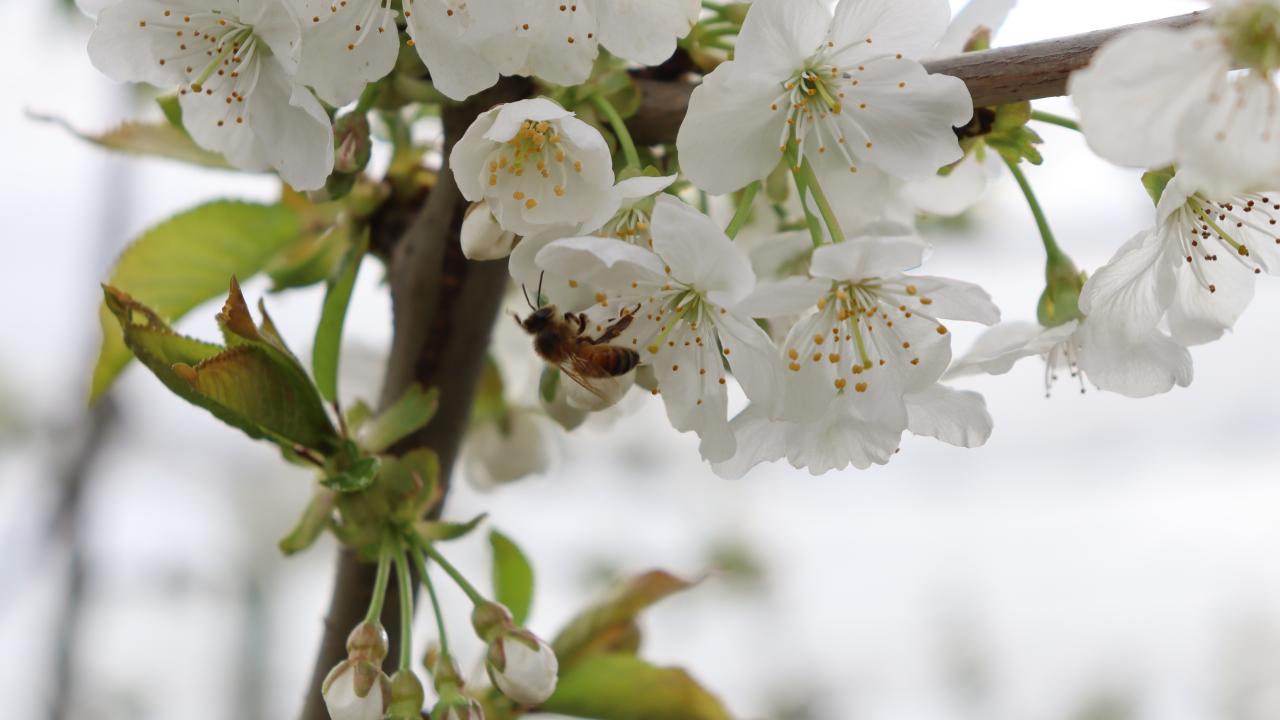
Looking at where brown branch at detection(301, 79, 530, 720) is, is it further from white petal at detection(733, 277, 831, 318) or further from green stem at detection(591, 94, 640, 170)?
white petal at detection(733, 277, 831, 318)

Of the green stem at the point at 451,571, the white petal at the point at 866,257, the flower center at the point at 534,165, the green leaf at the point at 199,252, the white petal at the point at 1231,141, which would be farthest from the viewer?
the green leaf at the point at 199,252

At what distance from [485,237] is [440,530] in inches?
9.3

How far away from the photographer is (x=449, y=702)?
74cm

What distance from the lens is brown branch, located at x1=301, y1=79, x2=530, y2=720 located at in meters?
0.82

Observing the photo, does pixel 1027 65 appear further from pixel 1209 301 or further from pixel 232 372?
pixel 232 372

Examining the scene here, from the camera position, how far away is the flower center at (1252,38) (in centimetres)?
49

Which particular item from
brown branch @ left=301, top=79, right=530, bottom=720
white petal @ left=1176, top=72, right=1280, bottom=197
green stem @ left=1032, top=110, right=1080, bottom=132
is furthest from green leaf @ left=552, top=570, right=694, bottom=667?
white petal @ left=1176, top=72, right=1280, bottom=197

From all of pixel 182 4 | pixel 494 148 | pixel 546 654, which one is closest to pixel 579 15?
pixel 494 148

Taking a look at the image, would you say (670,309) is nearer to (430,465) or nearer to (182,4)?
(430,465)

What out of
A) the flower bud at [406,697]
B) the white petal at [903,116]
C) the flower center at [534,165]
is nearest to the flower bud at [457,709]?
the flower bud at [406,697]

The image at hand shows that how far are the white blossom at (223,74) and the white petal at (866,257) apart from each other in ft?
1.00

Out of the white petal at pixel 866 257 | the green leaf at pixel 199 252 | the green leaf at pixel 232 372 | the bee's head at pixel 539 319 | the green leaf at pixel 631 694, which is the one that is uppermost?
the green leaf at pixel 199 252

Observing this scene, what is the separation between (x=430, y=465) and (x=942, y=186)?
44 centimetres

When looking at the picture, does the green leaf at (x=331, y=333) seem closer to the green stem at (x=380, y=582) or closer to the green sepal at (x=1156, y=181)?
the green stem at (x=380, y=582)
